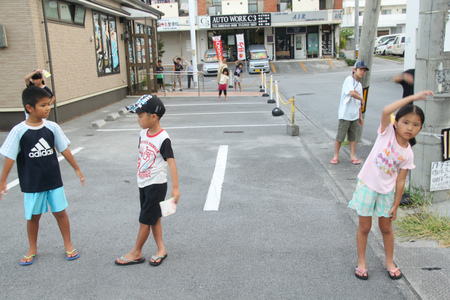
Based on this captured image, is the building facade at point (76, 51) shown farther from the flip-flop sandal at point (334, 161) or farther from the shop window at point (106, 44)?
the flip-flop sandal at point (334, 161)

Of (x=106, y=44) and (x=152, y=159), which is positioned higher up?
(x=106, y=44)

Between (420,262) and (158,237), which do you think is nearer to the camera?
(420,262)

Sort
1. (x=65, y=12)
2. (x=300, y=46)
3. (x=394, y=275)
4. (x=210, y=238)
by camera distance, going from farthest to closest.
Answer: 1. (x=300, y=46)
2. (x=65, y=12)
3. (x=210, y=238)
4. (x=394, y=275)

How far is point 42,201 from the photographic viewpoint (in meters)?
4.11

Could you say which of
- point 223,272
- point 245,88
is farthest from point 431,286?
point 245,88

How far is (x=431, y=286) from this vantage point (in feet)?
11.6

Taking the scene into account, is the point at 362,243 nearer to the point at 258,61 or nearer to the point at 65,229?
the point at 65,229

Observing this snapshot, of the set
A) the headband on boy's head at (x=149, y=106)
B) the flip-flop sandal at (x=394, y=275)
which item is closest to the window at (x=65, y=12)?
the headband on boy's head at (x=149, y=106)

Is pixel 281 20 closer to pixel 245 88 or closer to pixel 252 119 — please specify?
pixel 245 88

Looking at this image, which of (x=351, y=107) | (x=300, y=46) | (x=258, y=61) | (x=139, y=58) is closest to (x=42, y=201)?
(x=351, y=107)

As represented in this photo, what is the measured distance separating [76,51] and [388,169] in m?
12.5

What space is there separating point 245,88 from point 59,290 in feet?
69.8

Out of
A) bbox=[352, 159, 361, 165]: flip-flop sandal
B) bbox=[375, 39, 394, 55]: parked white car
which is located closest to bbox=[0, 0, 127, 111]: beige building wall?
bbox=[352, 159, 361, 165]: flip-flop sandal

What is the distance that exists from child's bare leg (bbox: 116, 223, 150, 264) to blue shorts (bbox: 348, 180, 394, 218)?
199cm
